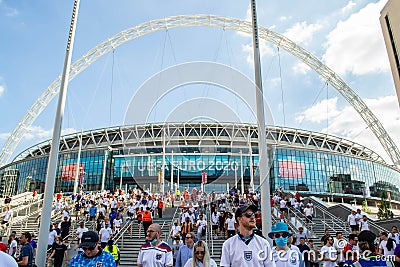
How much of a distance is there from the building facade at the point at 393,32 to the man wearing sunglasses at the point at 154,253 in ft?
84.7

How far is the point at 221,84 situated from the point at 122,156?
5291 cm

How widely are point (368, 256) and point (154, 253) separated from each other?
3.12 m

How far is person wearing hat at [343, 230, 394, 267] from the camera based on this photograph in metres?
3.82

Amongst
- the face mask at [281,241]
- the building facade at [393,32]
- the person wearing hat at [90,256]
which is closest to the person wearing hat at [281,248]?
the face mask at [281,241]

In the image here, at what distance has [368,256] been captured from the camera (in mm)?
3943

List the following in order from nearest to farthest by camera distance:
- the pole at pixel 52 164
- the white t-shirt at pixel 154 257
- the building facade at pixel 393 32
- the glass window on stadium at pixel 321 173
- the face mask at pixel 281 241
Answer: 1. the face mask at pixel 281 241
2. the white t-shirt at pixel 154 257
3. the pole at pixel 52 164
4. the building facade at pixel 393 32
5. the glass window on stadium at pixel 321 173

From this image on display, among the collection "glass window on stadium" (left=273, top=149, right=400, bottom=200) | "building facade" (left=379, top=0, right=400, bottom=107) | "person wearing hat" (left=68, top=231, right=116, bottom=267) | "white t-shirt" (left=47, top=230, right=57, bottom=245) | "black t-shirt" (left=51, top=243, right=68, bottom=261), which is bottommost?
"black t-shirt" (left=51, top=243, right=68, bottom=261)

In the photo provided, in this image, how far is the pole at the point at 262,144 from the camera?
1019cm

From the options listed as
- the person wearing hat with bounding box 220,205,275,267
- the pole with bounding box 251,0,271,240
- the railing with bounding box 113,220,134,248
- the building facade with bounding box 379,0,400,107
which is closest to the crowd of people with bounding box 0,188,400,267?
the person wearing hat with bounding box 220,205,275,267

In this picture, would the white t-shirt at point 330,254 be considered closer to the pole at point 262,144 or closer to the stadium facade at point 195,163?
the pole at point 262,144

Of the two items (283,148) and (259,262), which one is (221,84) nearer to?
(259,262)

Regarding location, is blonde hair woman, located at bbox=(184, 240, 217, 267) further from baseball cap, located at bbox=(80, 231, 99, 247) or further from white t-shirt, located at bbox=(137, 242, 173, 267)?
baseball cap, located at bbox=(80, 231, 99, 247)

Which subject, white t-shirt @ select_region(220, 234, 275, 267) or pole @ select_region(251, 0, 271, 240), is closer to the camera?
white t-shirt @ select_region(220, 234, 275, 267)

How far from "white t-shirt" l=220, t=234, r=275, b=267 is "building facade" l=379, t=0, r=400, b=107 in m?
26.4
